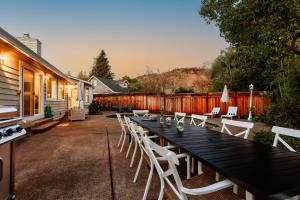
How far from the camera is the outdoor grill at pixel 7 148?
1.67 metres

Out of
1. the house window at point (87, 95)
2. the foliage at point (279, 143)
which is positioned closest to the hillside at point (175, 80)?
the house window at point (87, 95)

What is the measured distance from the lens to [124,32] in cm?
1402

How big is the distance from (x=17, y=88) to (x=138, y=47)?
38.8ft

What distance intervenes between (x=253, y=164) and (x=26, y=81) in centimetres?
904

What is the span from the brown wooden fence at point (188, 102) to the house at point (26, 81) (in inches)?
280

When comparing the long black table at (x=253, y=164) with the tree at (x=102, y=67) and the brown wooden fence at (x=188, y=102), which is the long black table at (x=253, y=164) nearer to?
the brown wooden fence at (x=188, y=102)

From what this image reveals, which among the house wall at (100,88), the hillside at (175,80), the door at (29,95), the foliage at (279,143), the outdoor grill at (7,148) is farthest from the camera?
the house wall at (100,88)

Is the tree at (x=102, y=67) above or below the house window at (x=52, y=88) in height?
above

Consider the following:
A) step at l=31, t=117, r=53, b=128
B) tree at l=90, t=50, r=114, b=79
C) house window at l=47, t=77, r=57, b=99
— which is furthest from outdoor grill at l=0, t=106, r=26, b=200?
tree at l=90, t=50, r=114, b=79

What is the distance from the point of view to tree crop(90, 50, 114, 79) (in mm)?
43094

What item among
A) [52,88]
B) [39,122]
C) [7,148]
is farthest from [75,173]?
[52,88]

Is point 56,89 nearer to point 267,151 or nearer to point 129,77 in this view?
point 267,151

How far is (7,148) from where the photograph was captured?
A: 71.0 inches

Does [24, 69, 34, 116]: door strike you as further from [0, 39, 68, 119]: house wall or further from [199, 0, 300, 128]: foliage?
[199, 0, 300, 128]: foliage
